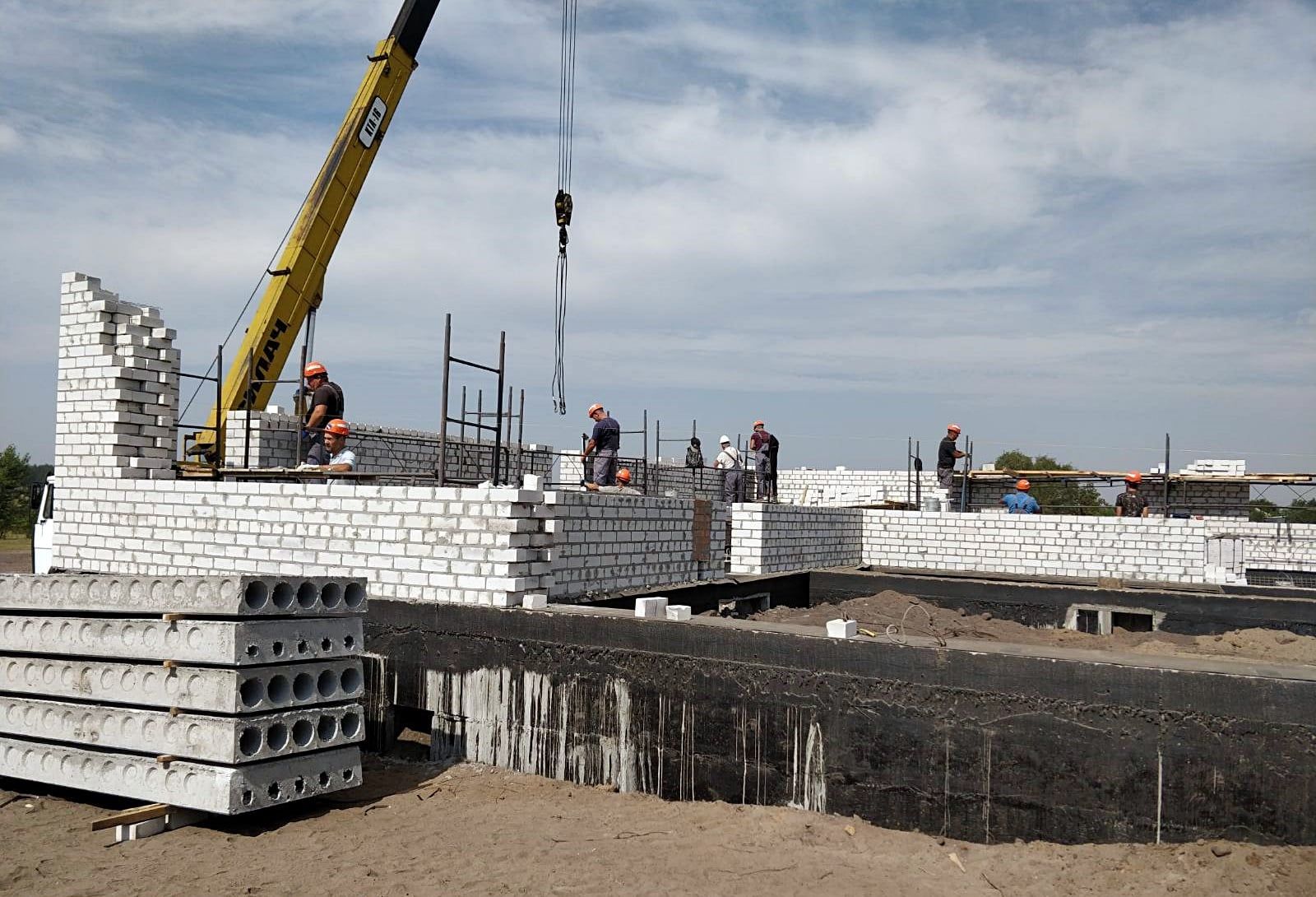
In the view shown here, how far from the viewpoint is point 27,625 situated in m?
6.56

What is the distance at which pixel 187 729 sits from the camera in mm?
5797

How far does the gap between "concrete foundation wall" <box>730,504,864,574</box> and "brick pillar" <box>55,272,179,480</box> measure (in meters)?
6.19

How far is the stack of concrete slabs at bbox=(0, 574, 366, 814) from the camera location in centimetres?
572

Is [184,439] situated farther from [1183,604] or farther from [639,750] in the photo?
[1183,604]

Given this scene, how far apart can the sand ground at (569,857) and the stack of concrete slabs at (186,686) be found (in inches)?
11.5

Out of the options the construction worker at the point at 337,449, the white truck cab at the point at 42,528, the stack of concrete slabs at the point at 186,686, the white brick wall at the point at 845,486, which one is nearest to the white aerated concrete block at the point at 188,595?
the stack of concrete slabs at the point at 186,686

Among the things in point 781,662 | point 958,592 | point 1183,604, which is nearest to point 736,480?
point 958,592

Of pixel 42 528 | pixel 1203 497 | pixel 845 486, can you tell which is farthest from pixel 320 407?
pixel 1203 497

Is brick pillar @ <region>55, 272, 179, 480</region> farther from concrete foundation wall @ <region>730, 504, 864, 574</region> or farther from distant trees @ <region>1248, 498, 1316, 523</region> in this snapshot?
distant trees @ <region>1248, 498, 1316, 523</region>

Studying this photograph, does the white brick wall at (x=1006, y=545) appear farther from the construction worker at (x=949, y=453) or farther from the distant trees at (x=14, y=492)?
the distant trees at (x=14, y=492)

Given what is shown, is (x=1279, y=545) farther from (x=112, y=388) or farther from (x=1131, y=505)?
(x=112, y=388)

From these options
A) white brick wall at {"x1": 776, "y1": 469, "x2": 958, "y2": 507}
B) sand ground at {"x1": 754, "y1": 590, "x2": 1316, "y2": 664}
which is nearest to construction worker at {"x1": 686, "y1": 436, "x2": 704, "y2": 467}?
white brick wall at {"x1": 776, "y1": 469, "x2": 958, "y2": 507}

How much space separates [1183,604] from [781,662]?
21.9ft

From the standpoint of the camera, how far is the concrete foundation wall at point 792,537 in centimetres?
1165
